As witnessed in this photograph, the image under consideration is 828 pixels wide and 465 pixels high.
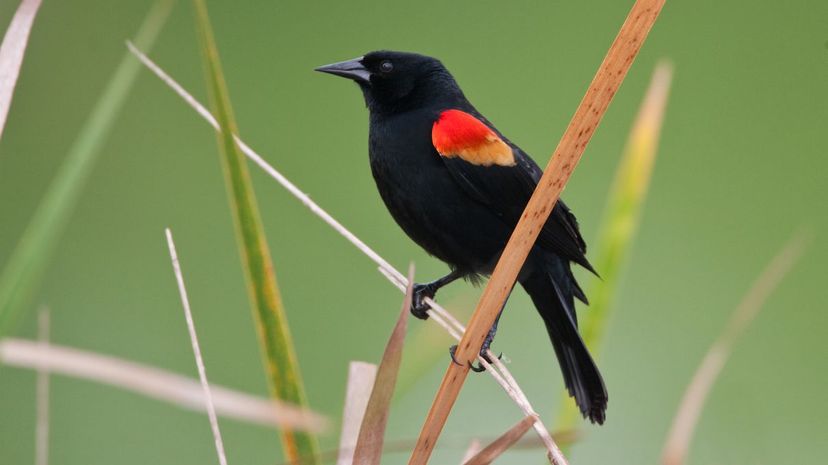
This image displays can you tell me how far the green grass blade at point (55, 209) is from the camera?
91cm

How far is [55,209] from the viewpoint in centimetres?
98

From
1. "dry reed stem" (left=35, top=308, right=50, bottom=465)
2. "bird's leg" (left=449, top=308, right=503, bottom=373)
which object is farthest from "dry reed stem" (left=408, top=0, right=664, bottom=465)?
"dry reed stem" (left=35, top=308, right=50, bottom=465)

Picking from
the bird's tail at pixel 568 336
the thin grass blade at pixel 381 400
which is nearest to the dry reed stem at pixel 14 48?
the thin grass blade at pixel 381 400

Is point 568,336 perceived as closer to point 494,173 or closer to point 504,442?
point 494,173

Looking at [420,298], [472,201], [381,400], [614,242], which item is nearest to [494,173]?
[472,201]

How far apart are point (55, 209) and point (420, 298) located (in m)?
0.92

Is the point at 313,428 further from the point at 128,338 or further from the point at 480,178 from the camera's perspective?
the point at 128,338

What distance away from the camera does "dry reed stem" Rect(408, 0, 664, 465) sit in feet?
3.10

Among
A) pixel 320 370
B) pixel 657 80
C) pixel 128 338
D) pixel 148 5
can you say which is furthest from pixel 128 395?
pixel 657 80

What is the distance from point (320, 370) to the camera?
279 cm

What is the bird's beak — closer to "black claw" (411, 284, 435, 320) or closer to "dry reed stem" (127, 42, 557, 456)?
"black claw" (411, 284, 435, 320)

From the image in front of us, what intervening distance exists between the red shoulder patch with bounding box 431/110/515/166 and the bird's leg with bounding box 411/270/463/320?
24cm

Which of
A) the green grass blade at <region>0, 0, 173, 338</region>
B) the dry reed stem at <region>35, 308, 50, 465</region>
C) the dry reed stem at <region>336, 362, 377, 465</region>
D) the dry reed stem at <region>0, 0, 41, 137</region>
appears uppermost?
the dry reed stem at <region>0, 0, 41, 137</region>

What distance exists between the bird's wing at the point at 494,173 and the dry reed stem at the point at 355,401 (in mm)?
575
